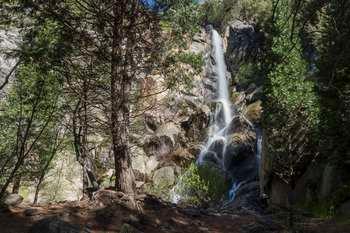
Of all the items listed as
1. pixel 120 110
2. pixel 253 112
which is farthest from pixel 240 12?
pixel 120 110

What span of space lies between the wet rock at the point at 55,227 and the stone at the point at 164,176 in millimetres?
27441

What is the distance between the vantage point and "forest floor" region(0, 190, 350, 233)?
29.4ft

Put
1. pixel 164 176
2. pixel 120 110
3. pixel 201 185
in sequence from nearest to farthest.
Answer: pixel 120 110
pixel 201 185
pixel 164 176

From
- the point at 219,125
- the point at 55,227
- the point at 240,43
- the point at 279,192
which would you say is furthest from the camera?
the point at 240,43

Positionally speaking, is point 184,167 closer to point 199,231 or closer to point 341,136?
point 341,136

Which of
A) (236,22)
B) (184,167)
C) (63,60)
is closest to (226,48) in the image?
(236,22)

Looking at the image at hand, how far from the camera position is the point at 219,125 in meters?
42.6

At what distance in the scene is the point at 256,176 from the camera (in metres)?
33.1

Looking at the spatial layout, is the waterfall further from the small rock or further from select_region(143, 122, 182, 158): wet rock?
the small rock

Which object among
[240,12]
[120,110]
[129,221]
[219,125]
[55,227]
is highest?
[240,12]

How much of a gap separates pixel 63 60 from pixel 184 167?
27.1 m

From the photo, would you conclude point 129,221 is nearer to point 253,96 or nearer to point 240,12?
point 253,96

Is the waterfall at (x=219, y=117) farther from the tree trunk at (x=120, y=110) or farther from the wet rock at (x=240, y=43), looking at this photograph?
the tree trunk at (x=120, y=110)

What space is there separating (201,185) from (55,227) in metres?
23.6
